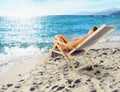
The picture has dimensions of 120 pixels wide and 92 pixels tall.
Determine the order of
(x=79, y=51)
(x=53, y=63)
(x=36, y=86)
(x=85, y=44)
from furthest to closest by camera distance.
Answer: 1. (x=53, y=63)
2. (x=79, y=51)
3. (x=85, y=44)
4. (x=36, y=86)

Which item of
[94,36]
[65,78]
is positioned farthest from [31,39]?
[65,78]

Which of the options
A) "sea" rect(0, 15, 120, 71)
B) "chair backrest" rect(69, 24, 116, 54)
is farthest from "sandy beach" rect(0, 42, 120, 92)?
"sea" rect(0, 15, 120, 71)

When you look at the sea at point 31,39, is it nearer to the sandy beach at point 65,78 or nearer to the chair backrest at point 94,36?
the chair backrest at point 94,36

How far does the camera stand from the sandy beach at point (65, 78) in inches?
212

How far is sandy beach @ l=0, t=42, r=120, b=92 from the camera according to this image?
5.38 m

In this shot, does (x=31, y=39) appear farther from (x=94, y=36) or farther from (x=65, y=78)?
(x=65, y=78)

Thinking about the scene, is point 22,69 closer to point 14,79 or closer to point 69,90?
point 14,79

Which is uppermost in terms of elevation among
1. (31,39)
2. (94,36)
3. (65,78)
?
(94,36)

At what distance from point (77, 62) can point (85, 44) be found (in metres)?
0.99

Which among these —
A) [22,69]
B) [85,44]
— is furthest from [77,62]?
[22,69]

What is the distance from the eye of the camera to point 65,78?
5.94m

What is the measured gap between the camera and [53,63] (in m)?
7.43

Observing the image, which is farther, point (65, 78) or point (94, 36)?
point (94, 36)

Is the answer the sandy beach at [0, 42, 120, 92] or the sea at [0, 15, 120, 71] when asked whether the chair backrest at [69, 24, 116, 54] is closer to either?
the sea at [0, 15, 120, 71]
